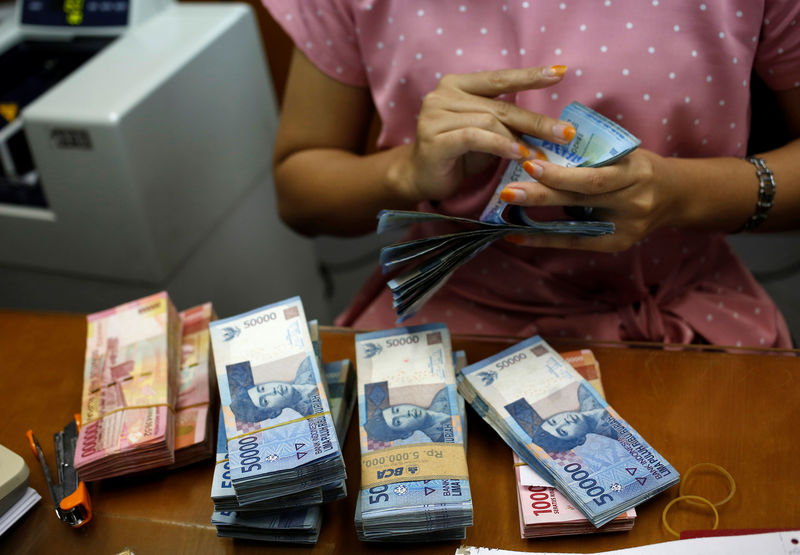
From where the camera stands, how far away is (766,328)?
1030mm

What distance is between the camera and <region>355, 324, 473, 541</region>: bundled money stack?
2.19 ft

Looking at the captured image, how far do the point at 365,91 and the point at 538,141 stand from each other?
0.34 metres

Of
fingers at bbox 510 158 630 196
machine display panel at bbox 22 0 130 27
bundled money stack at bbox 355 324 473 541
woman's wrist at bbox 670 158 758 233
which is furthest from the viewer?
machine display panel at bbox 22 0 130 27

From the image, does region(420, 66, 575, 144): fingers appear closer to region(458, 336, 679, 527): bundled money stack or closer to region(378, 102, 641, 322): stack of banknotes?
region(378, 102, 641, 322): stack of banknotes

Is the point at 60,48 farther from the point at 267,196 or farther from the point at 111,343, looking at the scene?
the point at 111,343

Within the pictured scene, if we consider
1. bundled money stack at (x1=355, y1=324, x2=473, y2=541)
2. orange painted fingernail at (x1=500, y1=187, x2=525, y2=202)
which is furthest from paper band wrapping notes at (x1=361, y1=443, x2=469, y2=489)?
orange painted fingernail at (x1=500, y1=187, x2=525, y2=202)

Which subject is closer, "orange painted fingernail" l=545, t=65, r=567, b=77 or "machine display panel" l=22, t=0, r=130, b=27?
"orange painted fingernail" l=545, t=65, r=567, b=77

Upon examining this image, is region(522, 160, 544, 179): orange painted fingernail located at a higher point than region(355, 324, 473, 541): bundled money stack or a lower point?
higher

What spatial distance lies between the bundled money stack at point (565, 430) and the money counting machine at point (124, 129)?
32.5 inches

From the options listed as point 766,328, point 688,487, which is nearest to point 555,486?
point 688,487

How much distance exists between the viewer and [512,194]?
788 mm

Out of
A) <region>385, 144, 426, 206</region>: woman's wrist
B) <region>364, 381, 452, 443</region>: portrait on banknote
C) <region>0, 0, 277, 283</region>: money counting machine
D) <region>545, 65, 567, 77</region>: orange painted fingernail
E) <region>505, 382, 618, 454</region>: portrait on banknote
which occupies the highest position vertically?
<region>545, 65, 567, 77</region>: orange painted fingernail

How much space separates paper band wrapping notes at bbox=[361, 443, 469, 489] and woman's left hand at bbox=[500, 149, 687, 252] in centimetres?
27

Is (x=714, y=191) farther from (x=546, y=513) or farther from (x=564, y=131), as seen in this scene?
(x=546, y=513)
